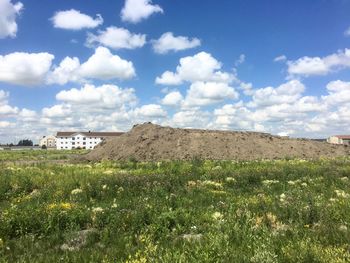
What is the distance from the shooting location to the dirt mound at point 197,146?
154ft

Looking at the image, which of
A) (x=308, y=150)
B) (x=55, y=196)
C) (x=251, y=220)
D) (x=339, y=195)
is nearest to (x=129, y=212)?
(x=251, y=220)

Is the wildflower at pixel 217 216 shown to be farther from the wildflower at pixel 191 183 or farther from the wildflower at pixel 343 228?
the wildflower at pixel 191 183

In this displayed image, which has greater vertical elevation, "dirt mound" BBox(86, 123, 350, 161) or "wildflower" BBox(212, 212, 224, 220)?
"dirt mound" BBox(86, 123, 350, 161)

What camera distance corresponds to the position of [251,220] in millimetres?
10969

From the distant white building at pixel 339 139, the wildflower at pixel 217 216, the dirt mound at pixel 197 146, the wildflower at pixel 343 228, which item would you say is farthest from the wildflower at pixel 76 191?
the distant white building at pixel 339 139

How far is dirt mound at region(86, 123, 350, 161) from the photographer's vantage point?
46938 mm

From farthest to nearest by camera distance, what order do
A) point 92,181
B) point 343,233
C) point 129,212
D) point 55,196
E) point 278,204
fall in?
point 92,181 < point 55,196 < point 278,204 < point 129,212 < point 343,233

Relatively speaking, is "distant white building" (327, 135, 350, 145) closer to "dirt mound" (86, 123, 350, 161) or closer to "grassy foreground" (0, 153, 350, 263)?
"dirt mound" (86, 123, 350, 161)

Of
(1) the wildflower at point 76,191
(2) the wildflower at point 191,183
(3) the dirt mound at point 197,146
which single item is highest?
(3) the dirt mound at point 197,146

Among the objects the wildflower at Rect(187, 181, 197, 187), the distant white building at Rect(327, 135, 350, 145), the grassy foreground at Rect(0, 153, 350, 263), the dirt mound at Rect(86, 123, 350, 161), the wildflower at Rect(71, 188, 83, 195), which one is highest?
the distant white building at Rect(327, 135, 350, 145)

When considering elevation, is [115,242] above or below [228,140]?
below

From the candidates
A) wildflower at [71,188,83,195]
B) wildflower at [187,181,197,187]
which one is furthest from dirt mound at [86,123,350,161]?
wildflower at [71,188,83,195]

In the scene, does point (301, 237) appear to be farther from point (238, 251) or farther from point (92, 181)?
point (92, 181)

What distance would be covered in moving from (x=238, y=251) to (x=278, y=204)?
18.3ft
